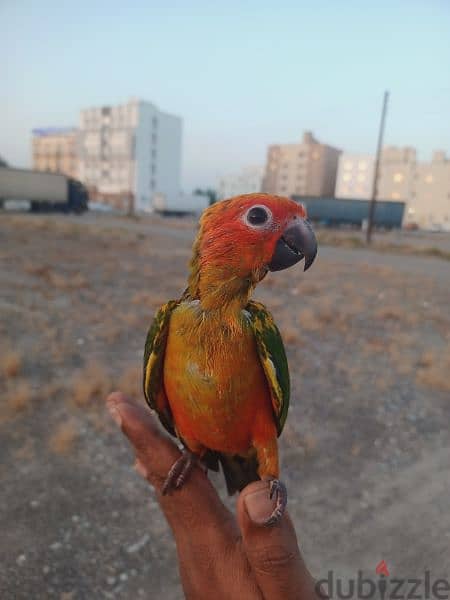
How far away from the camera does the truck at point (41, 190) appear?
41.7 m

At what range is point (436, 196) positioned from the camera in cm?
7456

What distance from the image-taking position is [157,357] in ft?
7.65

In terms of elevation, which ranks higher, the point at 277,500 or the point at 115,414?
the point at 115,414

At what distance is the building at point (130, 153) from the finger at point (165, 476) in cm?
8051

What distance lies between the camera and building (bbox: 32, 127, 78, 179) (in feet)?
331

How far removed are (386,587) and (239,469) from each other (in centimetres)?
281

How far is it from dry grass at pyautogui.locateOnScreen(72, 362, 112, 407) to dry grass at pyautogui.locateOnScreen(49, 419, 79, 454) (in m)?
0.63

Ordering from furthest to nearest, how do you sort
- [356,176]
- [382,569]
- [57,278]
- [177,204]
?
[356,176] → [177,204] → [57,278] → [382,569]

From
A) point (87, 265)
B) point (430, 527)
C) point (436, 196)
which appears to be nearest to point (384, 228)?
point (436, 196)

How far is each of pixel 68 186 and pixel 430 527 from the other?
49866 millimetres

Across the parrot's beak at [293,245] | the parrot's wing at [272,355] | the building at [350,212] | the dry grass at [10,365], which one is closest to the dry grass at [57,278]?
the dry grass at [10,365]

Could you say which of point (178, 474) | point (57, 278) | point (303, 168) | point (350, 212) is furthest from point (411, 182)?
point (178, 474)

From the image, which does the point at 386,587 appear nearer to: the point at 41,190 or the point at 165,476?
the point at 165,476

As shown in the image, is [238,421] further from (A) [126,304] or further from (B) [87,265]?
(B) [87,265]
